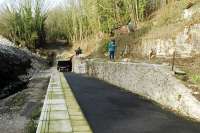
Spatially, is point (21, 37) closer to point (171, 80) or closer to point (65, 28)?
point (65, 28)

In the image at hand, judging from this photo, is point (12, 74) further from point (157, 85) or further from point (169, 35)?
point (157, 85)

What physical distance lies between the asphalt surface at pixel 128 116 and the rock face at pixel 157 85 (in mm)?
388

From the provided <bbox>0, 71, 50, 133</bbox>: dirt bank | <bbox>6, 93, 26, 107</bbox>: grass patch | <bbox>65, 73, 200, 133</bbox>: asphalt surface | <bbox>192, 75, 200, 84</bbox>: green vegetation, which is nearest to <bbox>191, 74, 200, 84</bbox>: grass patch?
<bbox>192, 75, 200, 84</bbox>: green vegetation

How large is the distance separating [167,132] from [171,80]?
13.2ft

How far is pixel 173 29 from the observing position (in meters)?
26.9

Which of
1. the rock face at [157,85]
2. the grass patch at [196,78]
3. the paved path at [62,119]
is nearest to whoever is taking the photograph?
the paved path at [62,119]

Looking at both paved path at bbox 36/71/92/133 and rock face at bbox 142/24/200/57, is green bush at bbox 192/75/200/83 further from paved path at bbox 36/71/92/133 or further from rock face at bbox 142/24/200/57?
rock face at bbox 142/24/200/57

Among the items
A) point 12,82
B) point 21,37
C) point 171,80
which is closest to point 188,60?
point 171,80

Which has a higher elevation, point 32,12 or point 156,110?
point 32,12

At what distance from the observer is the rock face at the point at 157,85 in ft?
44.6

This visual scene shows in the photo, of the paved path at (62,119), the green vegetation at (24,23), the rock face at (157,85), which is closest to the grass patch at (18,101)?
the rock face at (157,85)

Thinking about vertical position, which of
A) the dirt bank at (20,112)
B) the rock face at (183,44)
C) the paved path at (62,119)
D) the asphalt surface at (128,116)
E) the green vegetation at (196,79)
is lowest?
the dirt bank at (20,112)

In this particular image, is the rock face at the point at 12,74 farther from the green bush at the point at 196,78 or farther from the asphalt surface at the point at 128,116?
the green bush at the point at 196,78

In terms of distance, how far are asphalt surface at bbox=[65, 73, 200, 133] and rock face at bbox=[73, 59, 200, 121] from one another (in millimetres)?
388
